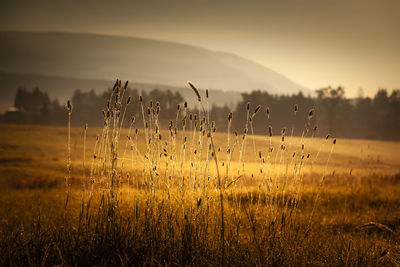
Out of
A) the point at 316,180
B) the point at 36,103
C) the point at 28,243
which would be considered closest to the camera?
the point at 28,243

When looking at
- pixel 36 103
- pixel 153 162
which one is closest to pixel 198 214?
pixel 153 162

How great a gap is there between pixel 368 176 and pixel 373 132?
49.2 m

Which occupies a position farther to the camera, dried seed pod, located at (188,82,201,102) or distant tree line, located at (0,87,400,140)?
distant tree line, located at (0,87,400,140)

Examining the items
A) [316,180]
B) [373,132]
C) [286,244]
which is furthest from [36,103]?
[286,244]

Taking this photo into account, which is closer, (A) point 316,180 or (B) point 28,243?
(B) point 28,243

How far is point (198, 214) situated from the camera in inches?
132

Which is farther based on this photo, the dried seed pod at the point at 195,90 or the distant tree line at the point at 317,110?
the distant tree line at the point at 317,110

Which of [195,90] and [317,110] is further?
[317,110]

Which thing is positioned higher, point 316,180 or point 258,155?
point 258,155

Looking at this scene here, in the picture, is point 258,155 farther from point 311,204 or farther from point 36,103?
point 36,103

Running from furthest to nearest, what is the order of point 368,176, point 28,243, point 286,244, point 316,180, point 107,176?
point 316,180 < point 368,176 < point 107,176 < point 28,243 < point 286,244

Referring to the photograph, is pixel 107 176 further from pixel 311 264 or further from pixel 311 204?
pixel 311 204

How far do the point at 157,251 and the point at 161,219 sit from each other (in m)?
0.32

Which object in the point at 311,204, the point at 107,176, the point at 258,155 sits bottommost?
the point at 311,204
